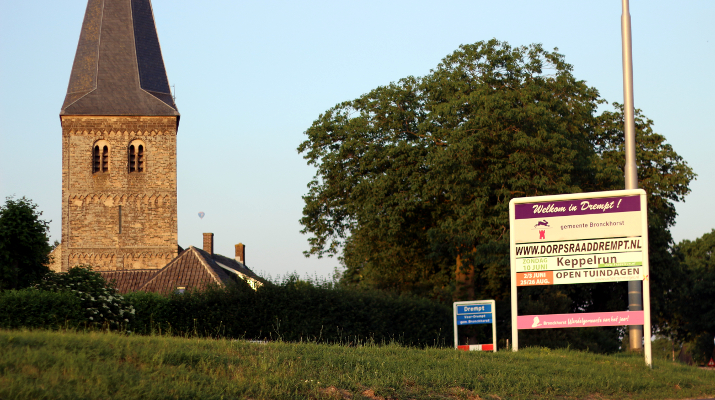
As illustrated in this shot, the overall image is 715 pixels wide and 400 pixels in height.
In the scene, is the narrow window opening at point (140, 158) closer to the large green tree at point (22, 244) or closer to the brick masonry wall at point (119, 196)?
the brick masonry wall at point (119, 196)

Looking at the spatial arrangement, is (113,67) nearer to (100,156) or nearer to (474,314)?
(100,156)

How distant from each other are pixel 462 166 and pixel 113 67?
36.2 metres

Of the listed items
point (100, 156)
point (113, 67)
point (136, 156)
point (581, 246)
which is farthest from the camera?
point (136, 156)

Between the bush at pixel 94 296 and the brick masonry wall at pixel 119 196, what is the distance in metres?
35.8

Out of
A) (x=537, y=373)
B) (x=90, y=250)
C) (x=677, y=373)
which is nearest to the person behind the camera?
(x=537, y=373)

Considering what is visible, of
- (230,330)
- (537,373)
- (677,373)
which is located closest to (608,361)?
(677,373)

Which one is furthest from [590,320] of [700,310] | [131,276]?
[700,310]

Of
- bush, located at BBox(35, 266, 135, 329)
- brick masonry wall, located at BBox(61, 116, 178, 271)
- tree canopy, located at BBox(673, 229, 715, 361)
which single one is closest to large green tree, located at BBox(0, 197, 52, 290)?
bush, located at BBox(35, 266, 135, 329)

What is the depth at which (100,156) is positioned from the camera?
54656 mm

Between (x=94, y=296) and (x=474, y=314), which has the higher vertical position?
(x=94, y=296)

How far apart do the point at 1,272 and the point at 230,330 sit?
6143 mm

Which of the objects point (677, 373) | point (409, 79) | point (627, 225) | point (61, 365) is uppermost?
point (409, 79)

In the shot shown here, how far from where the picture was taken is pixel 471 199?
29188 millimetres

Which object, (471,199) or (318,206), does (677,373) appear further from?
(318,206)
